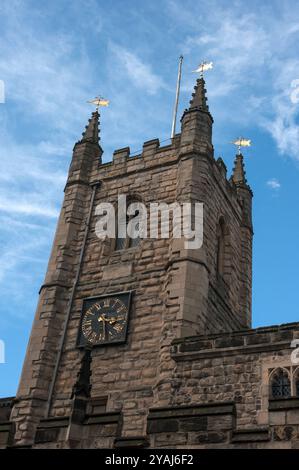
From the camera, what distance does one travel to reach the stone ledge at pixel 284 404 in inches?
366

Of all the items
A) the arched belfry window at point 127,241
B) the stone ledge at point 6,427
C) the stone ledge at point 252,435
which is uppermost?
the arched belfry window at point 127,241

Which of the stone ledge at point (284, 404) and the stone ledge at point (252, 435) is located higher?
the stone ledge at point (284, 404)

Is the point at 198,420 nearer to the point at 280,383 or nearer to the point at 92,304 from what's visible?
the point at 280,383

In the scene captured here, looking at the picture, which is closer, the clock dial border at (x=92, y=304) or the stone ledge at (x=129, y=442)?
the stone ledge at (x=129, y=442)

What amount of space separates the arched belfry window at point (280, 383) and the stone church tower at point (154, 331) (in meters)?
0.02

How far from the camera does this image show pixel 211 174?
20.3m

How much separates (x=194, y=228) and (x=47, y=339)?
5.31m

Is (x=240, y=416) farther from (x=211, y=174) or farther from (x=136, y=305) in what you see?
(x=211, y=174)

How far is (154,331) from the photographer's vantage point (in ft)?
54.2

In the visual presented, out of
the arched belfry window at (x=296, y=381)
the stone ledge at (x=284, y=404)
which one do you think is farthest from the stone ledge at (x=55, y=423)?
the arched belfry window at (x=296, y=381)

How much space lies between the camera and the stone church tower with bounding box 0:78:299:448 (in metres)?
11.0

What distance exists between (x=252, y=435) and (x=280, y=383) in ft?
14.5

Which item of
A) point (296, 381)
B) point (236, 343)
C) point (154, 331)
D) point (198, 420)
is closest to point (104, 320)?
point (154, 331)

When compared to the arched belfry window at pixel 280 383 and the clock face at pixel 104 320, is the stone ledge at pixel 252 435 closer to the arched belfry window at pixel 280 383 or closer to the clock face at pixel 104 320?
the arched belfry window at pixel 280 383
